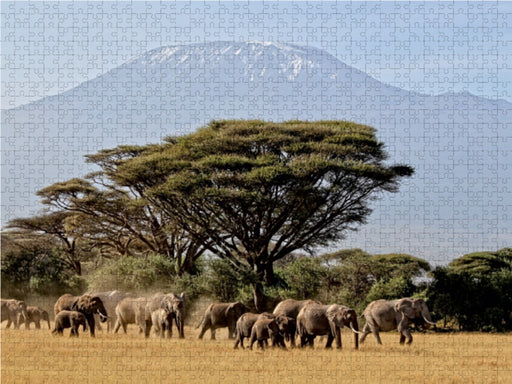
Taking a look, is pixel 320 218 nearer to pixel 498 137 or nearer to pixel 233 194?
pixel 233 194

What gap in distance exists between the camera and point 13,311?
3572 cm

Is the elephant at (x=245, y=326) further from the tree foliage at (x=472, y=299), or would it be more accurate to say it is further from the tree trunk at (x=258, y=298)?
the tree foliage at (x=472, y=299)

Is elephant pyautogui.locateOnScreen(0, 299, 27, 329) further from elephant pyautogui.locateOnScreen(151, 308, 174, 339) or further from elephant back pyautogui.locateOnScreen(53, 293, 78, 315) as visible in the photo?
elephant pyautogui.locateOnScreen(151, 308, 174, 339)

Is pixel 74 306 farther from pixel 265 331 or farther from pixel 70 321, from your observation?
pixel 265 331

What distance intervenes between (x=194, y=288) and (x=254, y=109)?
25.8 feet

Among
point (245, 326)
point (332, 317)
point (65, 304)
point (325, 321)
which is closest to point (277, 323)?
point (245, 326)

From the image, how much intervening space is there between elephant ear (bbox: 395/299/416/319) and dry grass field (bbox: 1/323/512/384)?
Result: 0.92m

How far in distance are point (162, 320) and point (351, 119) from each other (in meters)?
16.5

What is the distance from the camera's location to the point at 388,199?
40.8 m

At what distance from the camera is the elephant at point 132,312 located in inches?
1256

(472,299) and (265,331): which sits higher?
(472,299)

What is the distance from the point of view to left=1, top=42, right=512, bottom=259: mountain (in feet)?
101

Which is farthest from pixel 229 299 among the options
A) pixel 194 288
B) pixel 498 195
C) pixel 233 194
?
pixel 498 195

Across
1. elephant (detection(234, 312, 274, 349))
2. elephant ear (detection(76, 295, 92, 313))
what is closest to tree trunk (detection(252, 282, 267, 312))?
elephant ear (detection(76, 295, 92, 313))
